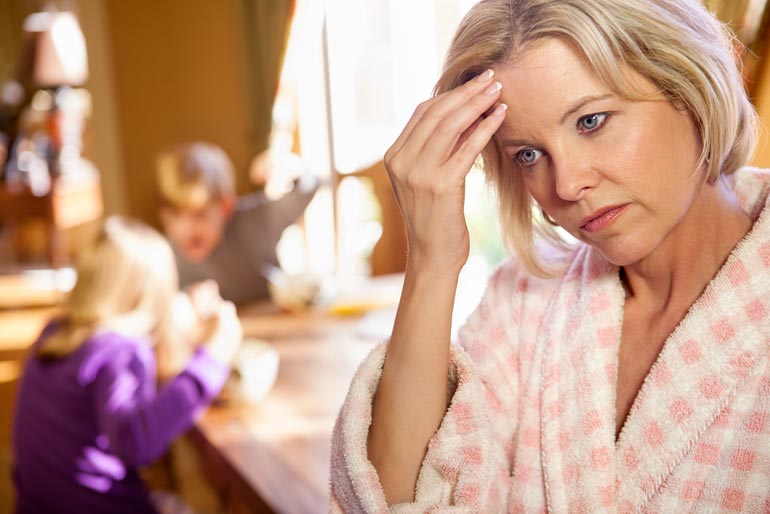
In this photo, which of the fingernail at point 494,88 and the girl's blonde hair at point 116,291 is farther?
the girl's blonde hair at point 116,291

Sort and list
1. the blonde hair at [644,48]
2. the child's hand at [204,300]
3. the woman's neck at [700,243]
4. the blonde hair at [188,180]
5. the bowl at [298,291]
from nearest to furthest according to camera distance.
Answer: the blonde hair at [644,48]
the woman's neck at [700,243]
the child's hand at [204,300]
the bowl at [298,291]
the blonde hair at [188,180]

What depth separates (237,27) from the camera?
4457 millimetres

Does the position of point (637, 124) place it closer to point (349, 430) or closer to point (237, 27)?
point (349, 430)

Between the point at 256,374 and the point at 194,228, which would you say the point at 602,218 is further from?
the point at 194,228

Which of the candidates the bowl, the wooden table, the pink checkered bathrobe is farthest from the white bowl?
the pink checkered bathrobe

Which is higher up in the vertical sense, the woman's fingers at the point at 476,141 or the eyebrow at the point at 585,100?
the eyebrow at the point at 585,100

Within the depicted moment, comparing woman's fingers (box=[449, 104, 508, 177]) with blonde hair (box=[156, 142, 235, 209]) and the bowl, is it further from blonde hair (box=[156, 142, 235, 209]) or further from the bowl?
blonde hair (box=[156, 142, 235, 209])

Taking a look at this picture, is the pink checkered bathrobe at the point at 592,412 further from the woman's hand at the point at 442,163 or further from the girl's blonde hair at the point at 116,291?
the girl's blonde hair at the point at 116,291

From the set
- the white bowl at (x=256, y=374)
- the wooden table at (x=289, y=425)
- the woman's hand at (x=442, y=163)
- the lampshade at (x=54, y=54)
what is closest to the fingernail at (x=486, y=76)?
the woman's hand at (x=442, y=163)

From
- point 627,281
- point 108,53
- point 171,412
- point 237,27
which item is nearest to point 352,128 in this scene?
point 237,27

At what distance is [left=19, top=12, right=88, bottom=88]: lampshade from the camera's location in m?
4.36

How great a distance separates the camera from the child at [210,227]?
2.54 meters

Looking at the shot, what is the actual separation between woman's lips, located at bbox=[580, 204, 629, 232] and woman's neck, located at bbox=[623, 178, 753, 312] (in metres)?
0.12

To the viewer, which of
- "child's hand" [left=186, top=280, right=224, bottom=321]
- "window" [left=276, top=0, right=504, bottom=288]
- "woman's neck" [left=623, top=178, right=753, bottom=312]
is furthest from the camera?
"window" [left=276, top=0, right=504, bottom=288]
